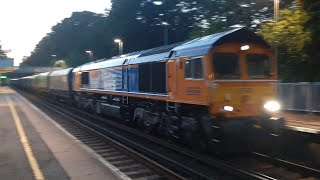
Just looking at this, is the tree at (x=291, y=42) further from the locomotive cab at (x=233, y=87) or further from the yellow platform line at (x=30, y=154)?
the yellow platform line at (x=30, y=154)

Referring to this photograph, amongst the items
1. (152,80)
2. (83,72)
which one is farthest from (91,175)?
(83,72)

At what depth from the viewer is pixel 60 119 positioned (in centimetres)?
2680

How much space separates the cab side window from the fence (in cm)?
992

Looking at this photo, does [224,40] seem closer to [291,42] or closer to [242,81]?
[242,81]

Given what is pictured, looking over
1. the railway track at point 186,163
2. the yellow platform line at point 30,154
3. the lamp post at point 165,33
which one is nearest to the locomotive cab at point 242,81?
the railway track at point 186,163

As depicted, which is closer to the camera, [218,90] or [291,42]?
[218,90]

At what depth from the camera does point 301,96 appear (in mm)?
23328

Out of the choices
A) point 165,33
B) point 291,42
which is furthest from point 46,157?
point 165,33

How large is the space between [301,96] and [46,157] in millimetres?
13809

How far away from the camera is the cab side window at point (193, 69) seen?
13.6m

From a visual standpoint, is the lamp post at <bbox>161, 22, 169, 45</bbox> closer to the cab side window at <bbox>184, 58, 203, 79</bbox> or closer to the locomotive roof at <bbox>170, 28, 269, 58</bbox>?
the cab side window at <bbox>184, 58, 203, 79</bbox>

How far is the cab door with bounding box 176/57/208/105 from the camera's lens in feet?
44.0

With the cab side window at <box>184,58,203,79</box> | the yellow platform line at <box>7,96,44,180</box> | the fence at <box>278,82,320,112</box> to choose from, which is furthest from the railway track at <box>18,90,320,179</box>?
the fence at <box>278,82,320,112</box>

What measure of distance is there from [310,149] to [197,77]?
142 inches
